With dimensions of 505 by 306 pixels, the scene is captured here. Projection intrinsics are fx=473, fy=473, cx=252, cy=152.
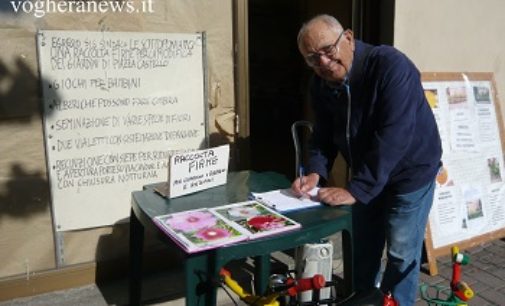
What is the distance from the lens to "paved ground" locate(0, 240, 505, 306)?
3197mm

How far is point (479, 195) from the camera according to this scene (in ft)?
13.0

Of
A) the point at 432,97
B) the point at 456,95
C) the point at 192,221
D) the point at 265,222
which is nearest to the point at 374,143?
the point at 265,222

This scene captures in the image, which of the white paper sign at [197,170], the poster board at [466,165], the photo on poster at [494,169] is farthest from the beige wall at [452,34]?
the white paper sign at [197,170]

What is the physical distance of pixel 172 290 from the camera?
337 centimetres

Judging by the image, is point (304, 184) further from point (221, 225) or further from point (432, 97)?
point (432, 97)

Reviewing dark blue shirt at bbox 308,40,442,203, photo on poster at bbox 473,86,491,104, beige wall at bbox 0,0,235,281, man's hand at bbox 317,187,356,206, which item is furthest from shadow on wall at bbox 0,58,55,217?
photo on poster at bbox 473,86,491,104

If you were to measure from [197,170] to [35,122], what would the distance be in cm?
129

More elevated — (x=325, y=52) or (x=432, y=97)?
(x=325, y=52)

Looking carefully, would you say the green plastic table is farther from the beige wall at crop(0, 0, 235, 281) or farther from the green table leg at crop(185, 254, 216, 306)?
the beige wall at crop(0, 0, 235, 281)

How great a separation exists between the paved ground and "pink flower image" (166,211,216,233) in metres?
1.31

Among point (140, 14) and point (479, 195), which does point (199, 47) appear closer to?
point (140, 14)

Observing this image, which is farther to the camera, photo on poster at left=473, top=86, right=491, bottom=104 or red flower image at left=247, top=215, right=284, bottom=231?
photo on poster at left=473, top=86, right=491, bottom=104

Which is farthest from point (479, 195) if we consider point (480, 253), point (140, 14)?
point (140, 14)

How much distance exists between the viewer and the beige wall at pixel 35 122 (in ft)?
9.72
